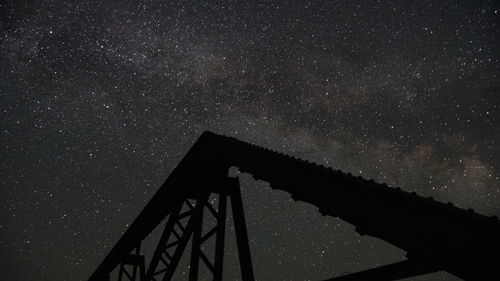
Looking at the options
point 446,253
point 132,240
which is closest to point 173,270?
point 132,240

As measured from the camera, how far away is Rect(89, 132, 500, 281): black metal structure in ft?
7.35

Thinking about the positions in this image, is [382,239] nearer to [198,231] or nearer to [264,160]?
[264,160]

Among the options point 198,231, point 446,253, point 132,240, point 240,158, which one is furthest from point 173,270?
point 446,253

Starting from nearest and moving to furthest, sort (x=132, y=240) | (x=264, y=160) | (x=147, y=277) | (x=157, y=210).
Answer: (x=264, y=160) → (x=147, y=277) → (x=157, y=210) → (x=132, y=240)

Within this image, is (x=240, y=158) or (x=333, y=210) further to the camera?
(x=240, y=158)

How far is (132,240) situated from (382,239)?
225 inches

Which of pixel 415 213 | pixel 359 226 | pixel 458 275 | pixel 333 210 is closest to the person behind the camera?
pixel 458 275

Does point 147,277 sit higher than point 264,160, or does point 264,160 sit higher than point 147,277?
point 264,160

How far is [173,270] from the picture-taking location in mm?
4910

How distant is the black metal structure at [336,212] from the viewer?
2.24 meters

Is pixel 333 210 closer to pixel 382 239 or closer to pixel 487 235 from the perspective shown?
pixel 382 239

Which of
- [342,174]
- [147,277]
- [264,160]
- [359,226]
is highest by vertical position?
[264,160]

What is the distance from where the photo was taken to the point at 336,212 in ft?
10.4

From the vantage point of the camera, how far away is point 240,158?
192 inches
